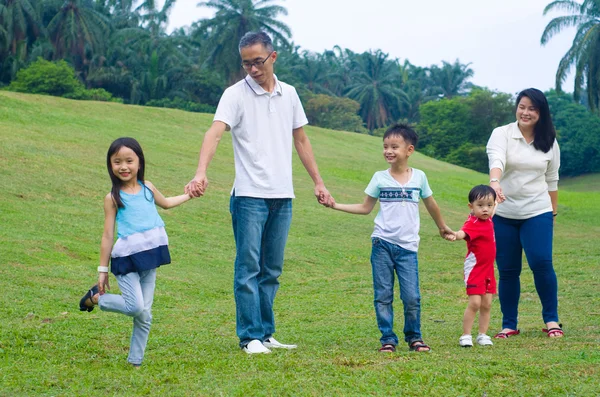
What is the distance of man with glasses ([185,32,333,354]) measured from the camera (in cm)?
593

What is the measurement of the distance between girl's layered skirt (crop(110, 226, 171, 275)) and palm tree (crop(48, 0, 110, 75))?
1881 inches

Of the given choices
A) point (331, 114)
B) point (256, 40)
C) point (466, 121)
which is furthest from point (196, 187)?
point (466, 121)

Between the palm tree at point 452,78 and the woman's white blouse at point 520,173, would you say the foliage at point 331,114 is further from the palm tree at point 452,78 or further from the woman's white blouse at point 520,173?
the woman's white blouse at point 520,173

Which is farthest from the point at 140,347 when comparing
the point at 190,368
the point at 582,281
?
the point at 582,281

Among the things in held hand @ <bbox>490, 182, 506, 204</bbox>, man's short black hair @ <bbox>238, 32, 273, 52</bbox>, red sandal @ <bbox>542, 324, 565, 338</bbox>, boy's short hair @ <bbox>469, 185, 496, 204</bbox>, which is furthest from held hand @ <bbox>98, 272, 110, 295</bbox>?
red sandal @ <bbox>542, 324, 565, 338</bbox>

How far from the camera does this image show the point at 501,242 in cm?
754

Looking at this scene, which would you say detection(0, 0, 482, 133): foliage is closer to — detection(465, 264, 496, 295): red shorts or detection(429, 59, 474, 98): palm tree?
detection(429, 59, 474, 98): palm tree

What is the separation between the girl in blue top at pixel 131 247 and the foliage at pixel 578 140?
76264 millimetres

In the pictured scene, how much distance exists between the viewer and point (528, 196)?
7.34m

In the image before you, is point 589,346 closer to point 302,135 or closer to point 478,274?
point 478,274

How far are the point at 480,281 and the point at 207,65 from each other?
4796 centimetres

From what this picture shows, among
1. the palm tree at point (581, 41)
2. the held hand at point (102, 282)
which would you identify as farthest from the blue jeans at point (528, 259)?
the palm tree at point (581, 41)

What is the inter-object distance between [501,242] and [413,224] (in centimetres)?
169

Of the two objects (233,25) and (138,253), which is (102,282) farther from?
(233,25)
